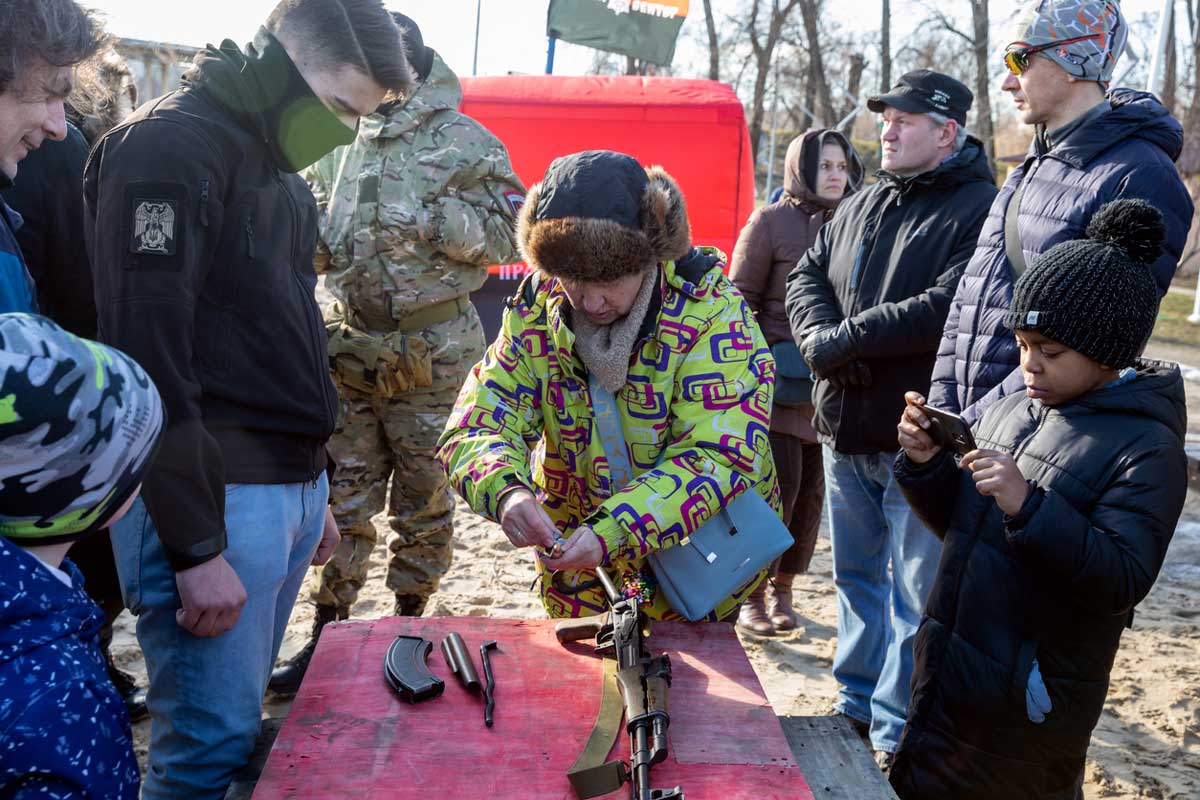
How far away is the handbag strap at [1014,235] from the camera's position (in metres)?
2.71

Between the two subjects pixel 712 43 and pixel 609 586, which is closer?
pixel 609 586

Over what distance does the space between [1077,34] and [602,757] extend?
7.19ft

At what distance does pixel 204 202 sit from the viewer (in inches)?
73.9

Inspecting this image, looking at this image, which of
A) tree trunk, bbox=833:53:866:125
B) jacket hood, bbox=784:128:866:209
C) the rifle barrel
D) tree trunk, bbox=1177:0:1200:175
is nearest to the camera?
the rifle barrel

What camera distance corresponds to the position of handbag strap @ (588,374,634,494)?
2.36 metres

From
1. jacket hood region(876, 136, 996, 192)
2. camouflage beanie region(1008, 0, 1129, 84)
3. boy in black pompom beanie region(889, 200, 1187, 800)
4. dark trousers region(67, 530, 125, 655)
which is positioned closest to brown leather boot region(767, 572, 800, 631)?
jacket hood region(876, 136, 996, 192)

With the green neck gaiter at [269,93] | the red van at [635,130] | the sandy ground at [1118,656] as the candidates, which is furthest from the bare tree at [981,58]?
the green neck gaiter at [269,93]

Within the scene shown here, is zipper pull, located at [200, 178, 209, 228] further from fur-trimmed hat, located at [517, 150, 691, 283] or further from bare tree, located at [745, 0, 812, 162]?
bare tree, located at [745, 0, 812, 162]

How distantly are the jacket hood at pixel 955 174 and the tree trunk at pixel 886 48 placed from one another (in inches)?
938

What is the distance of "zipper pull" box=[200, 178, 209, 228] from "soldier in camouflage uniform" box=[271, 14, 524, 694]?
5.76 ft

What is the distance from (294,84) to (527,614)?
9.35 ft

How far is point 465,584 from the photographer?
4.77m

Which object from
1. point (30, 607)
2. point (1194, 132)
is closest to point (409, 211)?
point (30, 607)

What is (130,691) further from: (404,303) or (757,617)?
(757,617)
